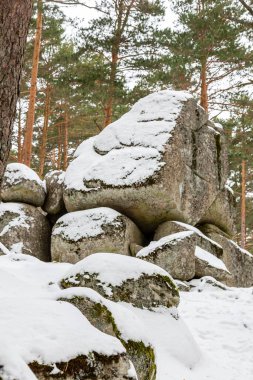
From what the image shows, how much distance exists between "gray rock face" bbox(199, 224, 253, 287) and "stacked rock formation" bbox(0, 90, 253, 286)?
1.3 inches

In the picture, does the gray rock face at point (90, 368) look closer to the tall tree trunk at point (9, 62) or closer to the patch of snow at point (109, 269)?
the tall tree trunk at point (9, 62)

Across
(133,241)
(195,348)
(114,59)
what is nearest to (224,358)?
(195,348)

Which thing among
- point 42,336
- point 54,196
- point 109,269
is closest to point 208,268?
point 54,196

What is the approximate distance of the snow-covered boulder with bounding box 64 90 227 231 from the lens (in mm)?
10047

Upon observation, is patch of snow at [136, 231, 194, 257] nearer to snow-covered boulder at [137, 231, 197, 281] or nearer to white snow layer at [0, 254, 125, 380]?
snow-covered boulder at [137, 231, 197, 281]

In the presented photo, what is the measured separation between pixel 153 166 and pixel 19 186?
152 inches

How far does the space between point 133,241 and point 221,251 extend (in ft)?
8.98

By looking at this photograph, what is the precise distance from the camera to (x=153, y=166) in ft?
Result: 32.7

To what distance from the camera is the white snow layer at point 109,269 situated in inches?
181

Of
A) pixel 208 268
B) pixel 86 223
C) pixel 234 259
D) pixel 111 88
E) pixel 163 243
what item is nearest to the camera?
pixel 163 243

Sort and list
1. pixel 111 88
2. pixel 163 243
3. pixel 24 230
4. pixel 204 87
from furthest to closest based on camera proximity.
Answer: pixel 204 87
pixel 111 88
pixel 24 230
pixel 163 243

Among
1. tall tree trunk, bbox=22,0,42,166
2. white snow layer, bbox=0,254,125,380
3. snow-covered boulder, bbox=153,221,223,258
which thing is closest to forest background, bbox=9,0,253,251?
tall tree trunk, bbox=22,0,42,166

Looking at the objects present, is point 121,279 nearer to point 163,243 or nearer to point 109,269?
point 109,269

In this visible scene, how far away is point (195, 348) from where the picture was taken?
480cm
